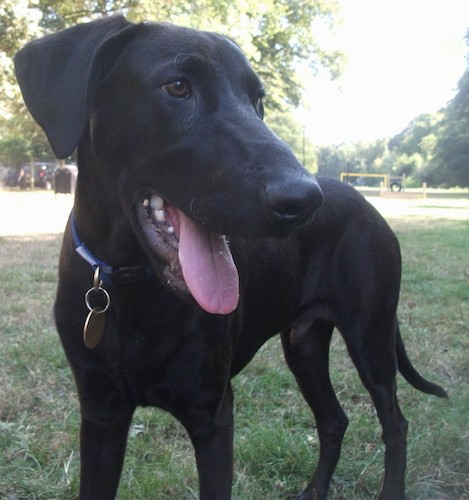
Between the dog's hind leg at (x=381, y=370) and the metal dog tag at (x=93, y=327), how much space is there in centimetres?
131

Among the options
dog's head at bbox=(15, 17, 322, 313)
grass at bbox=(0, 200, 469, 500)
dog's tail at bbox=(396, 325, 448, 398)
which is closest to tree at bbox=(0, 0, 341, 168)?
grass at bbox=(0, 200, 469, 500)

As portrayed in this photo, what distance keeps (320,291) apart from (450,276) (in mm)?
5166

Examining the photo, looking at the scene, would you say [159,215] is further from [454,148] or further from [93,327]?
[454,148]

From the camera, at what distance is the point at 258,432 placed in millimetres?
3275

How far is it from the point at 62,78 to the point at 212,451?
128 centimetres

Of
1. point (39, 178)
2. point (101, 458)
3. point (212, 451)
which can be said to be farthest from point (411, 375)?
point (39, 178)

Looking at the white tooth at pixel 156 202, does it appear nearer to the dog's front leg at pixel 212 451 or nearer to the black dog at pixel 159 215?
the black dog at pixel 159 215

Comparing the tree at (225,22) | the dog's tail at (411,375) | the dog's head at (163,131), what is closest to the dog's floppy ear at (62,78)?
the dog's head at (163,131)

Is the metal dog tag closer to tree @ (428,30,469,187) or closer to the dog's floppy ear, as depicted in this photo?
the dog's floppy ear

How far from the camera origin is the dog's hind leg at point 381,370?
2916mm

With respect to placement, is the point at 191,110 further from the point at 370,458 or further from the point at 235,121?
the point at 370,458

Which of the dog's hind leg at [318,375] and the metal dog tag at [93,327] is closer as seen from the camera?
the metal dog tag at [93,327]

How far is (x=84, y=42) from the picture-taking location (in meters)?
2.00

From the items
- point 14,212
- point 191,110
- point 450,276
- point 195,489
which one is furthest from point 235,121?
point 14,212
